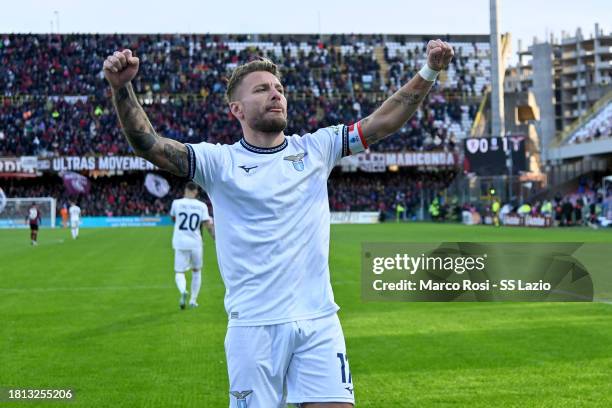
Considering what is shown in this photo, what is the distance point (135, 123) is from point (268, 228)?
84 centimetres

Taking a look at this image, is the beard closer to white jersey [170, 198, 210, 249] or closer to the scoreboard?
white jersey [170, 198, 210, 249]

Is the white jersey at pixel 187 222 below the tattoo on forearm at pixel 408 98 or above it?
below

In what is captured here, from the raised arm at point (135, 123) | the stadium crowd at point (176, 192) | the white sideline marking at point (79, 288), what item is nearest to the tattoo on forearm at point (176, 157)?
the raised arm at point (135, 123)

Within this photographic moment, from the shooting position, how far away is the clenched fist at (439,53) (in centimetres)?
457

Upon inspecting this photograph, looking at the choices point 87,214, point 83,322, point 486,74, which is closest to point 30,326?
point 83,322

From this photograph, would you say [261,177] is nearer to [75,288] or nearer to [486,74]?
[75,288]

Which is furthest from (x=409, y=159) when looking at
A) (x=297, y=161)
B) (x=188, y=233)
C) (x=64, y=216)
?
(x=297, y=161)

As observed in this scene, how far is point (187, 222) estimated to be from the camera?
50.1 feet

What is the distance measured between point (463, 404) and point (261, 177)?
4.19 m

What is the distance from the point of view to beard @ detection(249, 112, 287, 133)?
4492mm

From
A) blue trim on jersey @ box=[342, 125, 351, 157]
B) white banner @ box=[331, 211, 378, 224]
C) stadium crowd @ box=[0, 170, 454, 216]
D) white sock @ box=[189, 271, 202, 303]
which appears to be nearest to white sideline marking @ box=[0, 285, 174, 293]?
white sock @ box=[189, 271, 202, 303]

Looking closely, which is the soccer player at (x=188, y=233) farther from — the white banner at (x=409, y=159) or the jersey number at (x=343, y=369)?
the white banner at (x=409, y=159)

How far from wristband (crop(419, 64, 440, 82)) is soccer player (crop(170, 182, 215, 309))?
10390 millimetres

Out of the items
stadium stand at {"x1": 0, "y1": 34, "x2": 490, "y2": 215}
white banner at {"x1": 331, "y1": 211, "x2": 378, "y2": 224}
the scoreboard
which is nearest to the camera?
the scoreboard
